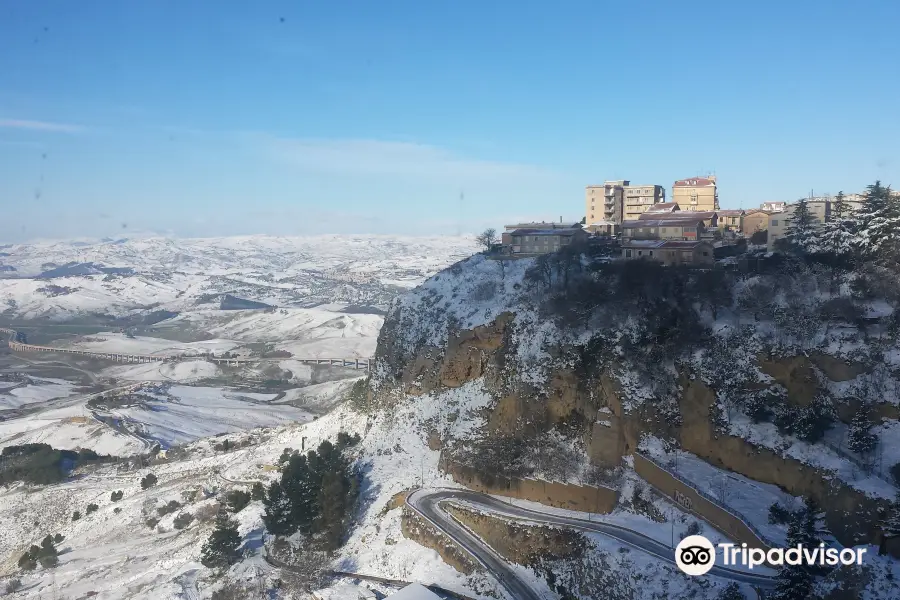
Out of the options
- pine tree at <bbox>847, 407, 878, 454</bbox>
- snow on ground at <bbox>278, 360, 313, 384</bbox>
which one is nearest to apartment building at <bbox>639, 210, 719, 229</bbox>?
pine tree at <bbox>847, 407, 878, 454</bbox>

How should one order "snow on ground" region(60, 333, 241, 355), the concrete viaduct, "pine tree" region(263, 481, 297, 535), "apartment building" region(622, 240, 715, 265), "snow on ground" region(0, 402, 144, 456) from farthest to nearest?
1. "snow on ground" region(60, 333, 241, 355)
2. the concrete viaduct
3. "snow on ground" region(0, 402, 144, 456)
4. "apartment building" region(622, 240, 715, 265)
5. "pine tree" region(263, 481, 297, 535)

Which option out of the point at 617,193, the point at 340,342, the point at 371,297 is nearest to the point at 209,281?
the point at 371,297

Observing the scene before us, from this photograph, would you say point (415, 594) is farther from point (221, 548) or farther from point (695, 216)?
point (695, 216)

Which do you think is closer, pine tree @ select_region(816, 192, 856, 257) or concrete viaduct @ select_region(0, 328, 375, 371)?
pine tree @ select_region(816, 192, 856, 257)

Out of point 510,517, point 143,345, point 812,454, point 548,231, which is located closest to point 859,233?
point 812,454

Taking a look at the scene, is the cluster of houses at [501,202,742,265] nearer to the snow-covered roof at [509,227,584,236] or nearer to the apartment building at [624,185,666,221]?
the snow-covered roof at [509,227,584,236]

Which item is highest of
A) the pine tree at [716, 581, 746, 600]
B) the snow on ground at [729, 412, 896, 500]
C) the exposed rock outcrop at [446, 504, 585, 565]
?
the snow on ground at [729, 412, 896, 500]
